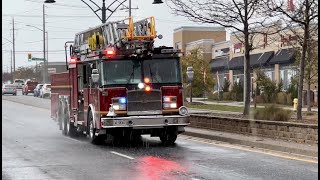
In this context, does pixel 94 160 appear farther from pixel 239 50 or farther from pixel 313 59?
pixel 239 50

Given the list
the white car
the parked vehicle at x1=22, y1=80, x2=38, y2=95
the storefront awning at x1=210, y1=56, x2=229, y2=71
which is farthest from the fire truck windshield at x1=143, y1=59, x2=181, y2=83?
the parked vehicle at x1=22, y1=80, x2=38, y2=95

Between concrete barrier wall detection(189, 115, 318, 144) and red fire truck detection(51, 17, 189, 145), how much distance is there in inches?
83.4

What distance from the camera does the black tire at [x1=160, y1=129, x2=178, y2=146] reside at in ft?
51.6

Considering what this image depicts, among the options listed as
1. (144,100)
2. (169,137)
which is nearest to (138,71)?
(144,100)

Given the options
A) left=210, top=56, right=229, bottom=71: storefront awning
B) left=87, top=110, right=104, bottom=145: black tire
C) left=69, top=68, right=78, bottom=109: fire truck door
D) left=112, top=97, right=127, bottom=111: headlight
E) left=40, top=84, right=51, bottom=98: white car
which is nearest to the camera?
left=112, top=97, right=127, bottom=111: headlight

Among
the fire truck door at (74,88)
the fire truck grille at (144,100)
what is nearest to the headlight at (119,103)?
the fire truck grille at (144,100)

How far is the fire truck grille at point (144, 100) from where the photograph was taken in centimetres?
1468

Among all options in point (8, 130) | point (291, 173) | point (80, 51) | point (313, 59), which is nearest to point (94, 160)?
point (291, 173)

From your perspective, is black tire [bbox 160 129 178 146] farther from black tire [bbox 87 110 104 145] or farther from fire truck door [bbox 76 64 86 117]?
fire truck door [bbox 76 64 86 117]

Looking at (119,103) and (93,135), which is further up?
(119,103)

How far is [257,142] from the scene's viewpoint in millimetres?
14430

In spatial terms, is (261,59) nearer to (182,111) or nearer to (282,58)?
(282,58)

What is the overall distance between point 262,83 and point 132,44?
1154 inches

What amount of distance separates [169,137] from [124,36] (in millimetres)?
3166
